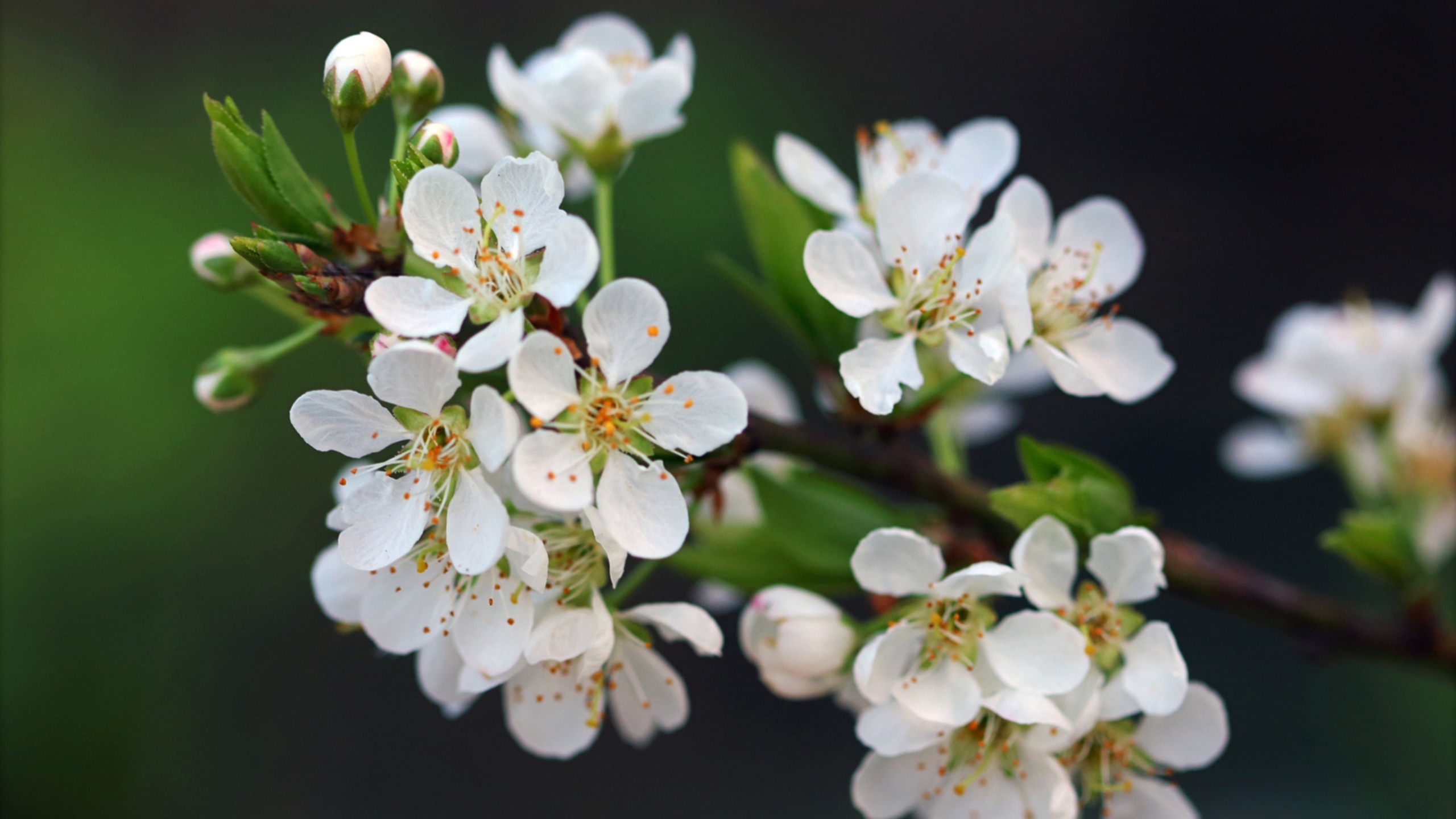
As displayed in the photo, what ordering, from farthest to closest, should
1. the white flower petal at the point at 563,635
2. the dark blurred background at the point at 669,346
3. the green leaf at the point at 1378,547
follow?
the dark blurred background at the point at 669,346 < the green leaf at the point at 1378,547 < the white flower petal at the point at 563,635

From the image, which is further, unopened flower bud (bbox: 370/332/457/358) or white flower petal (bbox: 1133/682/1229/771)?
white flower petal (bbox: 1133/682/1229/771)

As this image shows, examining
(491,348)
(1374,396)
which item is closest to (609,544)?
(491,348)

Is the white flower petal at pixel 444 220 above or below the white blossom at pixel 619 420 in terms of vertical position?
above

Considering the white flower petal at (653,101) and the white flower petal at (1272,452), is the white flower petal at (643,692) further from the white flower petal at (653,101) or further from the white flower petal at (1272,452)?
the white flower petal at (1272,452)

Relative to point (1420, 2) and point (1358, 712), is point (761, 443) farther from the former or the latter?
point (1420, 2)

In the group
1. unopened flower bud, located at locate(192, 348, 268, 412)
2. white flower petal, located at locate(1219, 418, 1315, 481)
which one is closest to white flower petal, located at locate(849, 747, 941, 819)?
unopened flower bud, located at locate(192, 348, 268, 412)

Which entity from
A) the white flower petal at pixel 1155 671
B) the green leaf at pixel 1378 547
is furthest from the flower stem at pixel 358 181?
the green leaf at pixel 1378 547

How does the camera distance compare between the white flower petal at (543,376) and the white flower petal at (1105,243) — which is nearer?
the white flower petal at (543,376)

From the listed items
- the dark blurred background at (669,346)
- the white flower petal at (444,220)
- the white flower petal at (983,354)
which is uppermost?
the white flower petal at (444,220)

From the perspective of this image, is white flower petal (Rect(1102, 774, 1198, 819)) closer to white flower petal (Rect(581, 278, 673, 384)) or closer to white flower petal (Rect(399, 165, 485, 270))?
white flower petal (Rect(581, 278, 673, 384))
